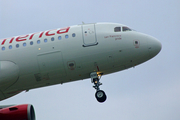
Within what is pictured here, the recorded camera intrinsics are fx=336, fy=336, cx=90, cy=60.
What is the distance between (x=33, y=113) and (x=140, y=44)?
1307 centimetres

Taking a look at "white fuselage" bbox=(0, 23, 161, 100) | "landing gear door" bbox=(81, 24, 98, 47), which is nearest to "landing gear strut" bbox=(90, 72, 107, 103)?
"white fuselage" bbox=(0, 23, 161, 100)

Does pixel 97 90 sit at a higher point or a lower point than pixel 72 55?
lower

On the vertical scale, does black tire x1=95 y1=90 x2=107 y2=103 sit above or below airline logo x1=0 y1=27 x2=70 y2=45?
below

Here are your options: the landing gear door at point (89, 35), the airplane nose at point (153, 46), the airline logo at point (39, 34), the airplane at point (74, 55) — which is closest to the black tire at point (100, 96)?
the airplane at point (74, 55)

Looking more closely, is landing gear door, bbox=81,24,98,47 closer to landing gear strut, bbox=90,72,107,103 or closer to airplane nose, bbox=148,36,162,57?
landing gear strut, bbox=90,72,107,103

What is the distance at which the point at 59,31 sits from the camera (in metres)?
28.0

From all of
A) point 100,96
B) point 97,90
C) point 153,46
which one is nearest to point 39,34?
point 97,90

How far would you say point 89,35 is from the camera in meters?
27.2

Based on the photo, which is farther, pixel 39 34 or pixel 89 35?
pixel 39 34

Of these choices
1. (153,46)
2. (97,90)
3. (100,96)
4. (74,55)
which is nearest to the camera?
(74,55)

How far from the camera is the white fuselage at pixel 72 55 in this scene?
1051 inches

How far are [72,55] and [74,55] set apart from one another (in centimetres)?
16

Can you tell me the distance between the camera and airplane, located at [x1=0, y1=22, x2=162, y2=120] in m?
26.7

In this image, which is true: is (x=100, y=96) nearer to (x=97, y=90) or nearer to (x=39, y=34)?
(x=97, y=90)
